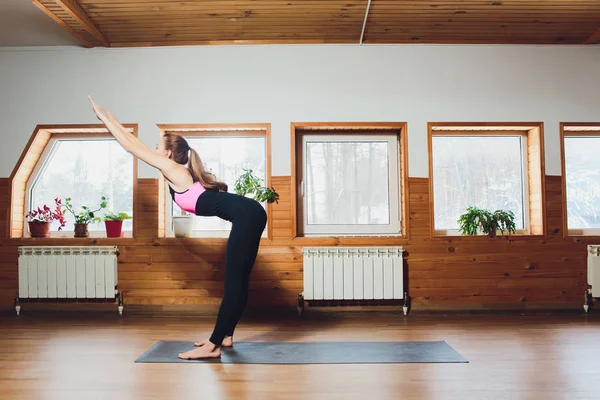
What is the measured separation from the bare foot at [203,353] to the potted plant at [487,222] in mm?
2728

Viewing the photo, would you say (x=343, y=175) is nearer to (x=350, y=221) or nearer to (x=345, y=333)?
(x=350, y=221)

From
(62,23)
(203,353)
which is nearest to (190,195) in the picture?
(203,353)

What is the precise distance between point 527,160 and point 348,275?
2178 millimetres

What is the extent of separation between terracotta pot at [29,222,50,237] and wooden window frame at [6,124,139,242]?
66 millimetres

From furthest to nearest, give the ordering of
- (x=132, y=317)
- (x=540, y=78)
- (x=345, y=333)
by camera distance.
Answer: (x=540, y=78), (x=132, y=317), (x=345, y=333)

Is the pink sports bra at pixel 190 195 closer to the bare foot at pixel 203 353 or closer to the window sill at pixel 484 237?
the bare foot at pixel 203 353

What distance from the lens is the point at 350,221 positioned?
4707mm

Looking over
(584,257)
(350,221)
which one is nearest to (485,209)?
(584,257)

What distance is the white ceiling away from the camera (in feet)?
13.1

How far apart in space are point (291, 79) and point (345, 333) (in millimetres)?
Answer: 2404

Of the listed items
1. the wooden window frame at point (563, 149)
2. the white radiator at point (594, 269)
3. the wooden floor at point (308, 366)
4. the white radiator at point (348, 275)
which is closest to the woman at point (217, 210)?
the wooden floor at point (308, 366)

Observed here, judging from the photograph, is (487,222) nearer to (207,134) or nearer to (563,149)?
(563,149)

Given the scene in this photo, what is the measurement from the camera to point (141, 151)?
9.07 ft

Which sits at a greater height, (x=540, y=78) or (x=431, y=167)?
(x=540, y=78)
